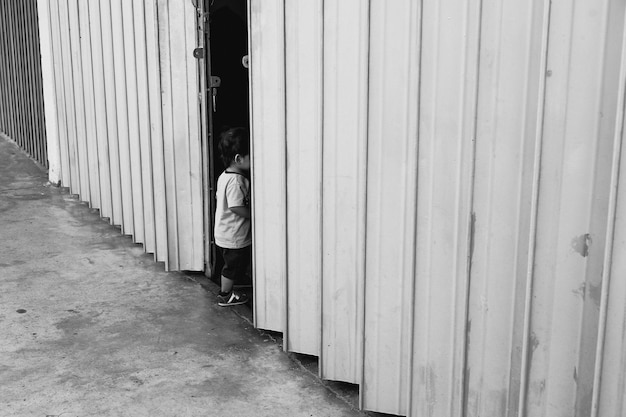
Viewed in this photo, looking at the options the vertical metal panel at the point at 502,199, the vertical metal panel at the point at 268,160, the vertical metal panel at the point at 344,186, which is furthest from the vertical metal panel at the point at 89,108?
the vertical metal panel at the point at 502,199

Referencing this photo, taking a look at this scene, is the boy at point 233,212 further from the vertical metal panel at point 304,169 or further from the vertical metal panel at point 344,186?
the vertical metal panel at point 344,186

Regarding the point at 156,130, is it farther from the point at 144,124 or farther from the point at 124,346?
the point at 124,346

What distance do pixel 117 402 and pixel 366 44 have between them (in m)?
2.13

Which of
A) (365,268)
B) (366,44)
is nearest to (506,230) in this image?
(365,268)

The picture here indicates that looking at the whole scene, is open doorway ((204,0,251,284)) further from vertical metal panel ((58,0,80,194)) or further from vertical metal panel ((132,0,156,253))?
vertical metal panel ((58,0,80,194))

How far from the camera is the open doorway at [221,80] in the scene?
5.05 meters

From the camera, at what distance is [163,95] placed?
17.1 ft

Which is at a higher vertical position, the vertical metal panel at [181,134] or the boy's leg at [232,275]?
the vertical metal panel at [181,134]

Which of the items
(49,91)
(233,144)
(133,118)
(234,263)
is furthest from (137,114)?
(49,91)

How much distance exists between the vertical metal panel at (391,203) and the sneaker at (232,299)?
5.38 feet

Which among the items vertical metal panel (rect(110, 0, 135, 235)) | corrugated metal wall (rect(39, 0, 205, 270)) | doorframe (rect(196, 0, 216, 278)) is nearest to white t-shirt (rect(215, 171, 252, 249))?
doorframe (rect(196, 0, 216, 278))

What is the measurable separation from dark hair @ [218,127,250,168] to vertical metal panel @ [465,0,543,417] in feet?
6.98

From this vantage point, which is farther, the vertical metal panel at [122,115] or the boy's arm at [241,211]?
the vertical metal panel at [122,115]

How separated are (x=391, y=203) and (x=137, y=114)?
313 cm
